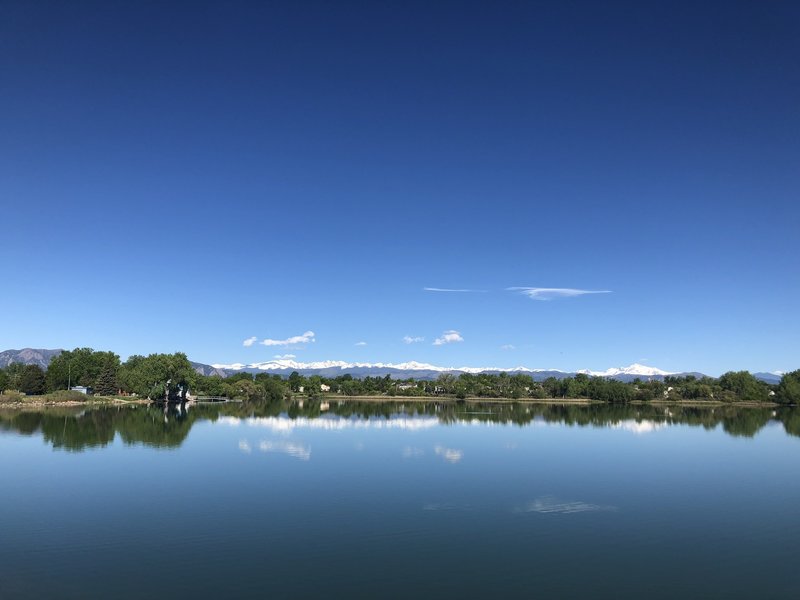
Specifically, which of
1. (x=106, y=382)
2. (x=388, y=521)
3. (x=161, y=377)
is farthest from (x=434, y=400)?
(x=388, y=521)

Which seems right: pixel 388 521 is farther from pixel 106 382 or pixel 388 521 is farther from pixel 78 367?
pixel 78 367

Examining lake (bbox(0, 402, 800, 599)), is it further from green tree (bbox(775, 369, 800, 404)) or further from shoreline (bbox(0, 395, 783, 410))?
green tree (bbox(775, 369, 800, 404))

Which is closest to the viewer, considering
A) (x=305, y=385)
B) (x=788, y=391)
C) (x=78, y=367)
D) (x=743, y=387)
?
(x=78, y=367)

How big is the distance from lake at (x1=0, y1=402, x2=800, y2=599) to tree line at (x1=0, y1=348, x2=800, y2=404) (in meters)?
58.1

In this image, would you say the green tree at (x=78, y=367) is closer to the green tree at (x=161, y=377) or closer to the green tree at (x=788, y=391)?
→ the green tree at (x=161, y=377)

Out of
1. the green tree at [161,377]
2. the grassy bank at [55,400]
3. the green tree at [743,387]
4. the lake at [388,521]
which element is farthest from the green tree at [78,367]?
the green tree at [743,387]

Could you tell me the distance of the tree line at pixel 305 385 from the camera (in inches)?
3654

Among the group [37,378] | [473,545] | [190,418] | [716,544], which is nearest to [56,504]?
[473,545]

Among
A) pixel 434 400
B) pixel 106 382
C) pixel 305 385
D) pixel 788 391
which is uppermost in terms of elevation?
pixel 106 382

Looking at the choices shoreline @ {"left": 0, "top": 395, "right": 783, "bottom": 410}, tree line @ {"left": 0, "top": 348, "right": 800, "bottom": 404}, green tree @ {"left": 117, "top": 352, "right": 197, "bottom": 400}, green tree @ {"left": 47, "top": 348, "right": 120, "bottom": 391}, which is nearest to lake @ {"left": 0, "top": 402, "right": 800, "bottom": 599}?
shoreline @ {"left": 0, "top": 395, "right": 783, "bottom": 410}

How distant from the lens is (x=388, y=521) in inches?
727

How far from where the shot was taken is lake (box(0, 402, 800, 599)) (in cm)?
1320

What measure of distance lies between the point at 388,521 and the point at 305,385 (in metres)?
127

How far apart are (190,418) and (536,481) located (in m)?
47.1
